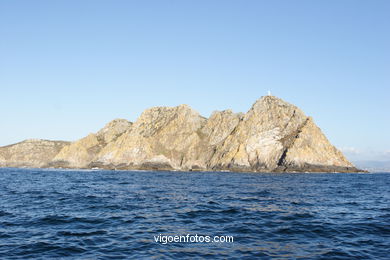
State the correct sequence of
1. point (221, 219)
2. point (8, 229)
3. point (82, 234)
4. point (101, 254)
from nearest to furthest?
point (101, 254) < point (82, 234) < point (8, 229) < point (221, 219)

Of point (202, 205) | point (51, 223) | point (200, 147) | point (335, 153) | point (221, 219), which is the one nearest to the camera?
point (51, 223)

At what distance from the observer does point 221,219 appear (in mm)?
21938

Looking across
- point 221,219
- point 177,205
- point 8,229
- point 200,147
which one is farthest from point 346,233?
point 200,147

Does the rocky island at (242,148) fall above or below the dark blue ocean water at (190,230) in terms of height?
above

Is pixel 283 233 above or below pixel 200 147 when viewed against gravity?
below

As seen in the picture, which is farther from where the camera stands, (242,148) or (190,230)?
(242,148)

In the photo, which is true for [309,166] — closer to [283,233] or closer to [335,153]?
[335,153]

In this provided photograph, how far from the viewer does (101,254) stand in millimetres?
13836

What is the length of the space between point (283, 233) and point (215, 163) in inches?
6000

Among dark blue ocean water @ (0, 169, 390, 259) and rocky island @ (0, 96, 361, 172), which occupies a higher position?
rocky island @ (0, 96, 361, 172)

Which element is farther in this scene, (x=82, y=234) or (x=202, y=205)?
(x=202, y=205)

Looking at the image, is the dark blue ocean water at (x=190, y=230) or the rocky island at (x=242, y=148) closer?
the dark blue ocean water at (x=190, y=230)

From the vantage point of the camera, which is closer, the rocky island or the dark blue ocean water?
the dark blue ocean water

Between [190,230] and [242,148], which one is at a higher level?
[242,148]
